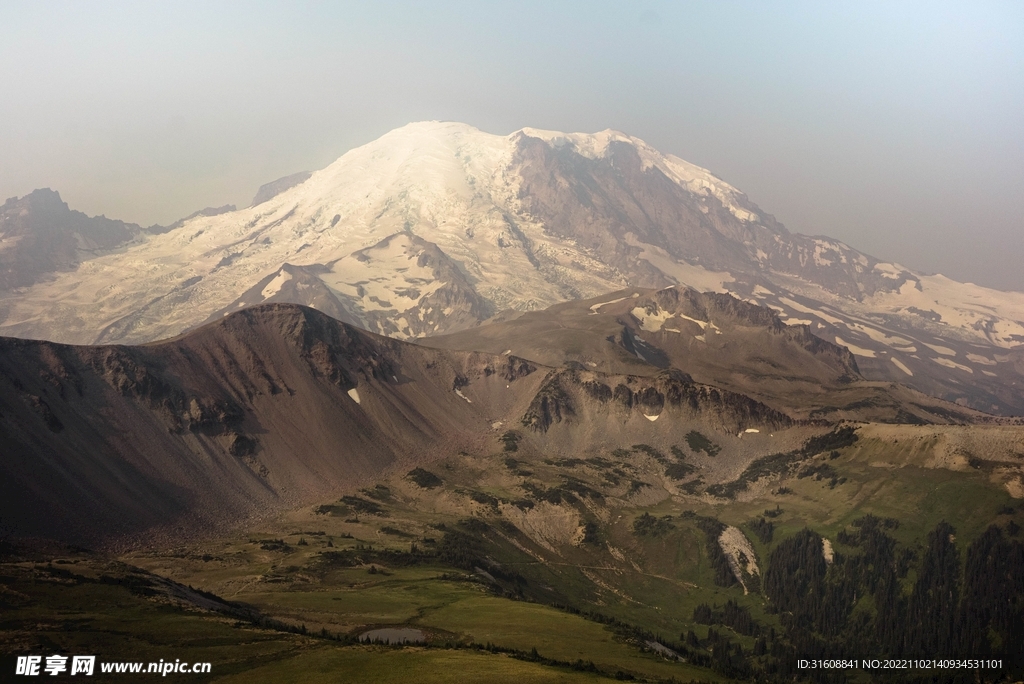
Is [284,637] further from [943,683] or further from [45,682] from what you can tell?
[943,683]

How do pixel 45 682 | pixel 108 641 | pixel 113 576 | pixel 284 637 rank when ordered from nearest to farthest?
pixel 45 682 < pixel 108 641 < pixel 284 637 < pixel 113 576

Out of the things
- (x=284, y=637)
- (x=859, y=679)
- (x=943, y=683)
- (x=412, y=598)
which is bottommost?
(x=859, y=679)

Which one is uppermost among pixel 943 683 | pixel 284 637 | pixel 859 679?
pixel 284 637

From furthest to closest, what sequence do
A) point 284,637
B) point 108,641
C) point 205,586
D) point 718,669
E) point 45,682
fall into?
point 205,586 → point 718,669 → point 284,637 → point 108,641 → point 45,682

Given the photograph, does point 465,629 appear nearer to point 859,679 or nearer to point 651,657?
point 651,657

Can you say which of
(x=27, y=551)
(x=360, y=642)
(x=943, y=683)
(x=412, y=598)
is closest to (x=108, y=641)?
(x=360, y=642)

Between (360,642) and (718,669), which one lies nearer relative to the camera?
(360,642)

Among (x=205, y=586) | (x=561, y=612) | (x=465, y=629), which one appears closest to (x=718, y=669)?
(x=561, y=612)

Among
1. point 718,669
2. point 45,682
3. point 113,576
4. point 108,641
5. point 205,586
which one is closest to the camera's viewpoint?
point 45,682

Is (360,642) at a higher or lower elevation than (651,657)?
higher
